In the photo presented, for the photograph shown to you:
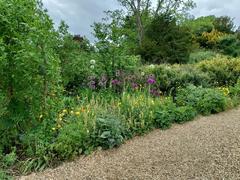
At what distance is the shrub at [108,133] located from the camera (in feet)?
12.8

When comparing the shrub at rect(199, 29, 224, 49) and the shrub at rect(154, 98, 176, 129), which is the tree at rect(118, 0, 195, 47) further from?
the shrub at rect(154, 98, 176, 129)

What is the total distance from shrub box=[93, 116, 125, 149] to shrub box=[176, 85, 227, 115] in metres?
2.30

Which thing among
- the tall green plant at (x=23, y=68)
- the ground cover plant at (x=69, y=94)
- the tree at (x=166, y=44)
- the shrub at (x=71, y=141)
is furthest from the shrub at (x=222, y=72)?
the tall green plant at (x=23, y=68)

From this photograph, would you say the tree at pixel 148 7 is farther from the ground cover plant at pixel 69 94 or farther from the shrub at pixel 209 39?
the ground cover plant at pixel 69 94

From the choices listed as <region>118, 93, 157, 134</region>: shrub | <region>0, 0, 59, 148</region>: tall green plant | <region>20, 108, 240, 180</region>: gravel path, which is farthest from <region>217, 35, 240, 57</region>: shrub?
<region>0, 0, 59, 148</region>: tall green plant

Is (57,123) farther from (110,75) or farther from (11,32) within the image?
(110,75)

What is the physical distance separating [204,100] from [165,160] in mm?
2723

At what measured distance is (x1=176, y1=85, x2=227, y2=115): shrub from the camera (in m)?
5.89

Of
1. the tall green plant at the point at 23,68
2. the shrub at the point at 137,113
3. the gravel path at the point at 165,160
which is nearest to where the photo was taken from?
the gravel path at the point at 165,160

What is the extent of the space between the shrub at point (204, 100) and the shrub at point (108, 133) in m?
2.30

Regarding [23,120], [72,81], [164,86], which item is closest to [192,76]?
[164,86]

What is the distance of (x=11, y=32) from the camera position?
3.79 m

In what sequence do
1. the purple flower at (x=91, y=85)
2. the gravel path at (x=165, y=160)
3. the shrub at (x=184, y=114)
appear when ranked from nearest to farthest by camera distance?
the gravel path at (x=165, y=160)
the shrub at (x=184, y=114)
the purple flower at (x=91, y=85)

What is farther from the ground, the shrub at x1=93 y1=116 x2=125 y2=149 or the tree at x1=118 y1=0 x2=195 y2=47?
the tree at x1=118 y1=0 x2=195 y2=47
